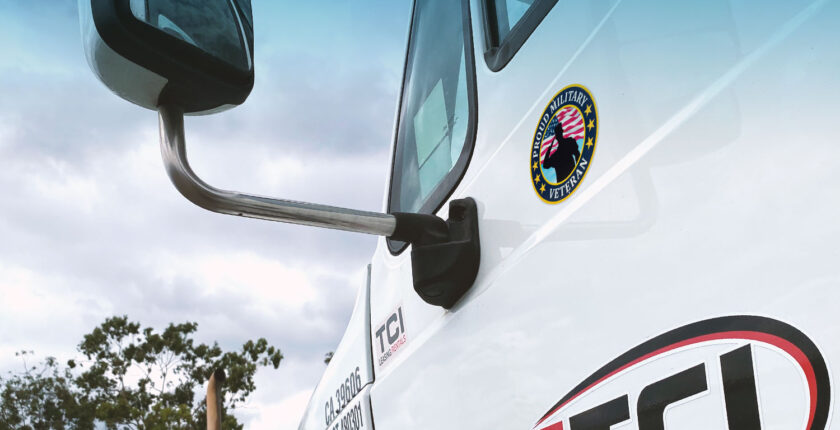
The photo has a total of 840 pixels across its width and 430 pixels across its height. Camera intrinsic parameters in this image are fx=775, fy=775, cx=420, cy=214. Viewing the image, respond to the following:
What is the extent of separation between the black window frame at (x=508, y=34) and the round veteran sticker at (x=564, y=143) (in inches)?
7.3

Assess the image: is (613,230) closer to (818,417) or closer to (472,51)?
(818,417)

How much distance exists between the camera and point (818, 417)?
2.59 ft

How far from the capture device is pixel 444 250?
1532 millimetres

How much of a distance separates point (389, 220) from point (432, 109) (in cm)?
42

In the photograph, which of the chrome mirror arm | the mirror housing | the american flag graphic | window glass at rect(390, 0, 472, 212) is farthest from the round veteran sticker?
the mirror housing

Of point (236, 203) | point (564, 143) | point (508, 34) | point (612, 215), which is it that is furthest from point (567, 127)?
point (236, 203)

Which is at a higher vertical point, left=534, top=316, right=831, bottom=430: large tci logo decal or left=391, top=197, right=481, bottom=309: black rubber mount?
left=391, top=197, right=481, bottom=309: black rubber mount

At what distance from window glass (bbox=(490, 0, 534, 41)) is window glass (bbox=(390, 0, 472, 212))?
0.09 meters

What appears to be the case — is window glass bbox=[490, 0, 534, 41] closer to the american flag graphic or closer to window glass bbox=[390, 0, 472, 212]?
window glass bbox=[390, 0, 472, 212]

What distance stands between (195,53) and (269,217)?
0.33 m

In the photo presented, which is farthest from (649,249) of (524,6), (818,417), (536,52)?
(524,6)

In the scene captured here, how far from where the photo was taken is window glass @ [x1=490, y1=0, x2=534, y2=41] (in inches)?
60.1

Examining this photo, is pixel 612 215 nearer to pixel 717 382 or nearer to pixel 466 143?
pixel 717 382

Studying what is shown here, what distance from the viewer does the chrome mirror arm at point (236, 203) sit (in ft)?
4.45
